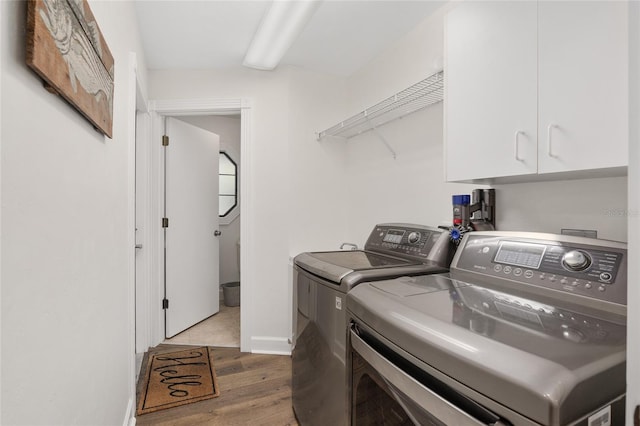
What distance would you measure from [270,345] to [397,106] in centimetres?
210

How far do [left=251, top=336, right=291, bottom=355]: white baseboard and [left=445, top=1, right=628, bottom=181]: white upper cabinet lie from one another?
195cm

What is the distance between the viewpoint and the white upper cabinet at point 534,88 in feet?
2.75

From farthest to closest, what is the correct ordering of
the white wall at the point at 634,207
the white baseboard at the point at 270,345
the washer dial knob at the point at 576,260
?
the white baseboard at the point at 270,345 < the washer dial knob at the point at 576,260 < the white wall at the point at 634,207

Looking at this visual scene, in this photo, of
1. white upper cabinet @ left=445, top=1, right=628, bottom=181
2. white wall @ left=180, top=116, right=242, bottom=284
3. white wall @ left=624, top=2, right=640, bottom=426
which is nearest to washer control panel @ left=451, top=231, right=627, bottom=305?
white upper cabinet @ left=445, top=1, right=628, bottom=181

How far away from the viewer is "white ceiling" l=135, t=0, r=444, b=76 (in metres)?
1.88

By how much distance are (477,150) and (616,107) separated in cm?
43

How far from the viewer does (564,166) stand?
0.94 meters

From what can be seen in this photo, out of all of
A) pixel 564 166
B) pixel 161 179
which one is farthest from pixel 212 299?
pixel 564 166

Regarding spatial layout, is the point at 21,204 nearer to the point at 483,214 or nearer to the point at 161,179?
the point at 483,214

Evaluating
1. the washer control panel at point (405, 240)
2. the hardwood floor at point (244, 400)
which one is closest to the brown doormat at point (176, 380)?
the hardwood floor at point (244, 400)

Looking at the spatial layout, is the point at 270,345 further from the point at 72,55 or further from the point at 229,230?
the point at 72,55

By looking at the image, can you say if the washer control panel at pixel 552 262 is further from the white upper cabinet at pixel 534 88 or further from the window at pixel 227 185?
the window at pixel 227 185

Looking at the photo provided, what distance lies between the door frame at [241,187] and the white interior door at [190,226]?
0.11 m

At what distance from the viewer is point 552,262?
39.2 inches
